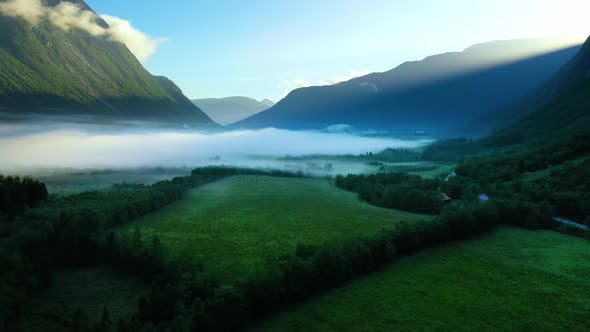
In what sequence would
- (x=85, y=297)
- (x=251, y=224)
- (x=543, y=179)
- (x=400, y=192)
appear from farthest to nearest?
(x=400, y=192) → (x=543, y=179) → (x=251, y=224) → (x=85, y=297)

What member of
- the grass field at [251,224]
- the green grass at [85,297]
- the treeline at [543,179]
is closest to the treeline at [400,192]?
the grass field at [251,224]

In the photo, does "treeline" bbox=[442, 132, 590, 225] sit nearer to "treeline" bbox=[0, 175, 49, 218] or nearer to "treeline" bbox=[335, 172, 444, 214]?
"treeline" bbox=[335, 172, 444, 214]

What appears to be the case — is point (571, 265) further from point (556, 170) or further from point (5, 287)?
point (5, 287)

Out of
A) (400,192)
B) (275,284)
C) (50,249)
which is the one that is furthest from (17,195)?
(400,192)

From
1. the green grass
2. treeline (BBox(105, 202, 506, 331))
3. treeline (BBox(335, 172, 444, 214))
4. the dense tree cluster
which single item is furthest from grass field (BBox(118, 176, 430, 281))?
the green grass

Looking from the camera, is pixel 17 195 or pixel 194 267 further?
pixel 17 195

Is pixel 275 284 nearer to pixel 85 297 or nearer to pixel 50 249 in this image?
pixel 85 297

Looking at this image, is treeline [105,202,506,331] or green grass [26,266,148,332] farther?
green grass [26,266,148,332]
